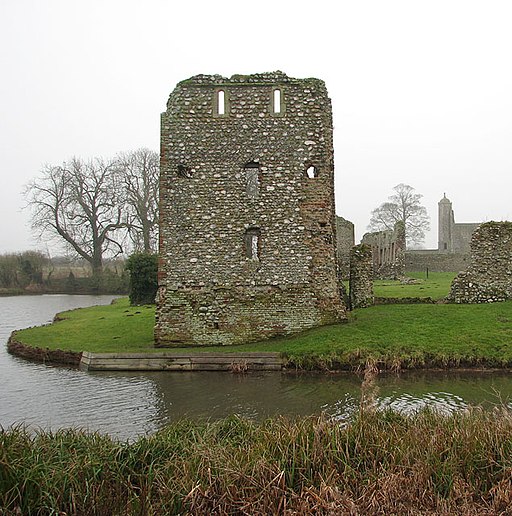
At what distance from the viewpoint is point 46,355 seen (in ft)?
54.7

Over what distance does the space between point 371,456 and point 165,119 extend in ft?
42.9

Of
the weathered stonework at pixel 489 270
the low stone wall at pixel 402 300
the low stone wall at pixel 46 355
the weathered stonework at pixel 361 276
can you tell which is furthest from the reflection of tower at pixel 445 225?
the low stone wall at pixel 46 355

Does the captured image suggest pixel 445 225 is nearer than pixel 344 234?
No

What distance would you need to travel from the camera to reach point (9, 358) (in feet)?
56.7

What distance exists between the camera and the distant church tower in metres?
57.7

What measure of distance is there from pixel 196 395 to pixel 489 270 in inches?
495

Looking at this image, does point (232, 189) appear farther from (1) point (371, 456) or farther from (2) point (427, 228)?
Answer: (2) point (427, 228)

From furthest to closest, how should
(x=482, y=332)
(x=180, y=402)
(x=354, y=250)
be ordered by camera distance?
1. (x=354, y=250)
2. (x=482, y=332)
3. (x=180, y=402)

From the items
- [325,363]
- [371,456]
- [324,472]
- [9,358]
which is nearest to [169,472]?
[324,472]

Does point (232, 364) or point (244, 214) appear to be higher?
point (244, 214)

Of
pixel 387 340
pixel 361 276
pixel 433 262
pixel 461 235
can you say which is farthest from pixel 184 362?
pixel 461 235

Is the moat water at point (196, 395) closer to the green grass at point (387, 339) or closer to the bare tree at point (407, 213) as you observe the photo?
the green grass at point (387, 339)

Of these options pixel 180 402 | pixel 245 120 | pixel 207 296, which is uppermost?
pixel 245 120

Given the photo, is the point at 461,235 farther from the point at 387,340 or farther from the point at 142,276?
the point at 387,340
